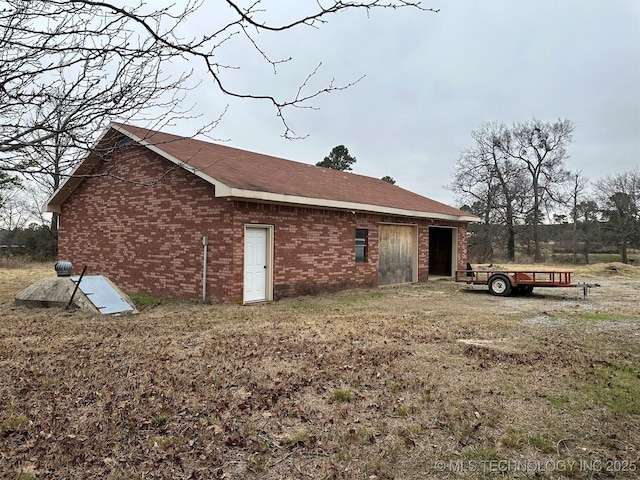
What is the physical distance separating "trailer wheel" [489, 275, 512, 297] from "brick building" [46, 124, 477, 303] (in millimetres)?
3493

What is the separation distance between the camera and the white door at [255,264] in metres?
11.2

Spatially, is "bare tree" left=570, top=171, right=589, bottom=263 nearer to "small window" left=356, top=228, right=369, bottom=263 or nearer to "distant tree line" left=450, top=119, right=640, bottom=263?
"distant tree line" left=450, top=119, right=640, bottom=263

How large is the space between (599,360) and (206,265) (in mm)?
8313

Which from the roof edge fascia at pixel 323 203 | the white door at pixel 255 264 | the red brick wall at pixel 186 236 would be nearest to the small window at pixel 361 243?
the red brick wall at pixel 186 236

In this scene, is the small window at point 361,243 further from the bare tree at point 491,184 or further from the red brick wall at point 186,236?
the bare tree at point 491,184

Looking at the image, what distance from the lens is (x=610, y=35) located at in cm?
935

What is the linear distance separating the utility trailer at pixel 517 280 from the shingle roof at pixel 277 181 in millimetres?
3355

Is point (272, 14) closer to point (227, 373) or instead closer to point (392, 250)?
point (227, 373)

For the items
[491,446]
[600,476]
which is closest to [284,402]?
[491,446]

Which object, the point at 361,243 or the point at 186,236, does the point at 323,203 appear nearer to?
the point at 361,243

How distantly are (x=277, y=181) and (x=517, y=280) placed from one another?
299 inches

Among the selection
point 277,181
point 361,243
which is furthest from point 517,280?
point 277,181

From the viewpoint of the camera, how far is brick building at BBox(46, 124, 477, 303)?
35.8 feet

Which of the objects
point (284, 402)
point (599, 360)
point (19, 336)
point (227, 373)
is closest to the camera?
point (284, 402)
